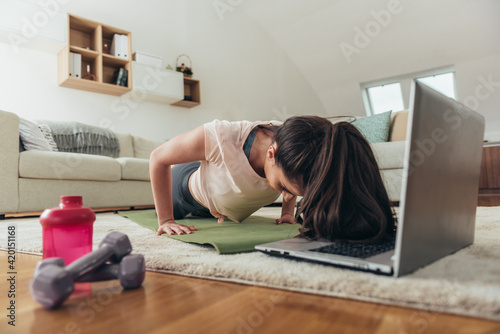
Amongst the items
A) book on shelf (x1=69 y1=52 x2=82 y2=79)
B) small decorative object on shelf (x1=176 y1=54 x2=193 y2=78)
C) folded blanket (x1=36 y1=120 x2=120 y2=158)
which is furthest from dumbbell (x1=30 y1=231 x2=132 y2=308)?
small decorative object on shelf (x1=176 y1=54 x2=193 y2=78)

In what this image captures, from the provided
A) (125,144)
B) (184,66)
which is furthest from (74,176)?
(184,66)

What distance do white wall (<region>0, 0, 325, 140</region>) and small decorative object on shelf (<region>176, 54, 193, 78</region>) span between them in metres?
0.08

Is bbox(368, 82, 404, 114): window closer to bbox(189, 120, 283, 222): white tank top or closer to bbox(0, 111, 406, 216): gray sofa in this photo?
bbox(0, 111, 406, 216): gray sofa

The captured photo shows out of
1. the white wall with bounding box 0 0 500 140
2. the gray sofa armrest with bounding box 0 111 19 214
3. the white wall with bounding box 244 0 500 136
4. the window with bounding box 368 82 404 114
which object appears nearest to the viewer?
the gray sofa armrest with bounding box 0 111 19 214

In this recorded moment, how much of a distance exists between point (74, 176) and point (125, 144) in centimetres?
117

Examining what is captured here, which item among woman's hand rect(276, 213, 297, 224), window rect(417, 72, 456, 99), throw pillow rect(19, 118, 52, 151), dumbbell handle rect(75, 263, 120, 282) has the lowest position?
woman's hand rect(276, 213, 297, 224)

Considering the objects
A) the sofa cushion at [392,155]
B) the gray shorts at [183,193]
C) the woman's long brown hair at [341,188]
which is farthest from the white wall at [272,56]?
the woman's long brown hair at [341,188]

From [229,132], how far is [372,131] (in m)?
2.39

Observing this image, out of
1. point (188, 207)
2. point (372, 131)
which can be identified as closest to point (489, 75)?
point (372, 131)

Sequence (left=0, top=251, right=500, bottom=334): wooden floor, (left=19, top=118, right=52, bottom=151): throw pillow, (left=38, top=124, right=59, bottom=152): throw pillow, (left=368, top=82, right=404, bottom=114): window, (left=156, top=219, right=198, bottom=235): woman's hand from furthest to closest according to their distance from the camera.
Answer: (left=368, top=82, right=404, bottom=114): window
(left=38, top=124, right=59, bottom=152): throw pillow
(left=19, top=118, right=52, bottom=151): throw pillow
(left=156, top=219, right=198, bottom=235): woman's hand
(left=0, top=251, right=500, bottom=334): wooden floor

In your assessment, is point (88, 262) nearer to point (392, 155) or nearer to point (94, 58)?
point (392, 155)

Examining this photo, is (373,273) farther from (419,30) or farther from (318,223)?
(419,30)

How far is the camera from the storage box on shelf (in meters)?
3.52

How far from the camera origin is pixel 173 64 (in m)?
4.64
